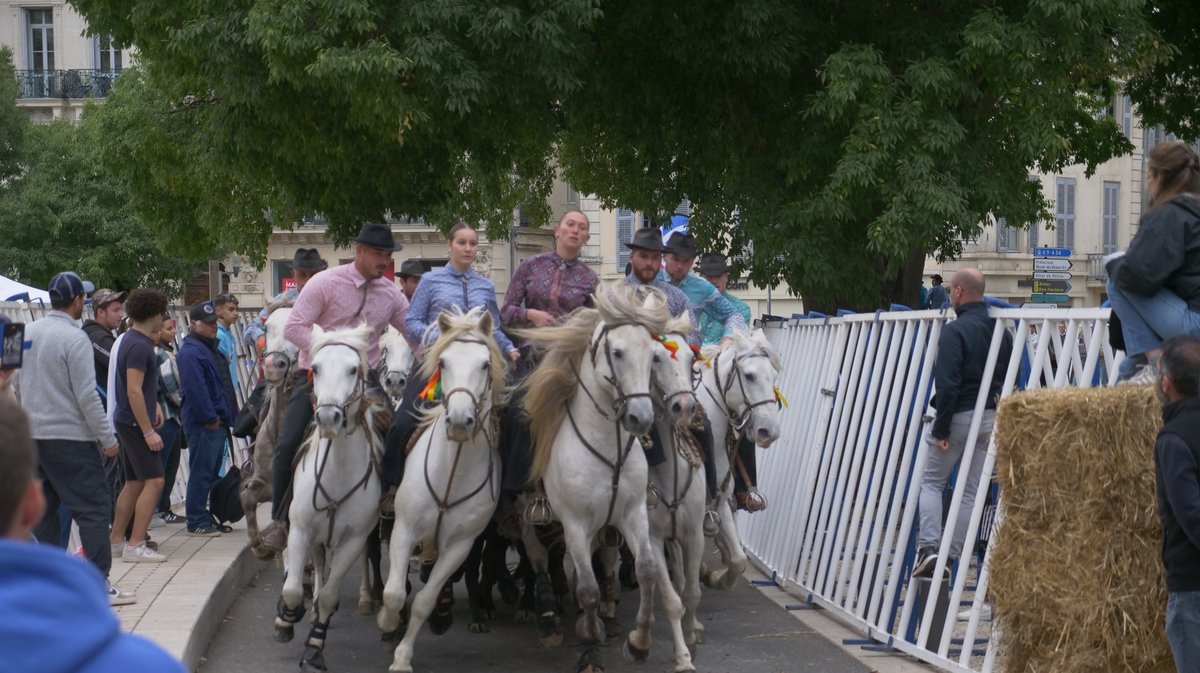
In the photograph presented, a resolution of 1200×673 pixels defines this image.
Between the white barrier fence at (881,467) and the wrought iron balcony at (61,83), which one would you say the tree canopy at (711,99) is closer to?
the white barrier fence at (881,467)

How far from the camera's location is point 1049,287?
23.2 meters

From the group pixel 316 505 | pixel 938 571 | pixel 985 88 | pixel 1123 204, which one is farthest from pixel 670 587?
pixel 1123 204

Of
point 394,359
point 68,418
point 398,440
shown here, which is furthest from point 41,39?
point 398,440

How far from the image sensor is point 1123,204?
2093 inches

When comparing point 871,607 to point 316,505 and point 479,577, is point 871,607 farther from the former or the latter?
point 316,505

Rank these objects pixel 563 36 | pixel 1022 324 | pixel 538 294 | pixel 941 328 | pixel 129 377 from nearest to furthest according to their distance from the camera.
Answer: pixel 1022 324 → pixel 941 328 → pixel 538 294 → pixel 129 377 → pixel 563 36

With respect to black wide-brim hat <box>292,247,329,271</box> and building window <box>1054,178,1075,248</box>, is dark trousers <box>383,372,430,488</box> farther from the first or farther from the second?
building window <box>1054,178,1075,248</box>

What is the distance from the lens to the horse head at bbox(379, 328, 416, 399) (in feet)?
32.8

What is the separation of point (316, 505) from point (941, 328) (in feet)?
12.3

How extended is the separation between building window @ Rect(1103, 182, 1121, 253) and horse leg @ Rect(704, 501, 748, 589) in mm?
46481

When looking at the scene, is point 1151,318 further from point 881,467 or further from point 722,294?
point 722,294

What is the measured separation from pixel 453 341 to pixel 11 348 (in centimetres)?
221

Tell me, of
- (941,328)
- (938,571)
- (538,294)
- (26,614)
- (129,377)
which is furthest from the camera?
(129,377)

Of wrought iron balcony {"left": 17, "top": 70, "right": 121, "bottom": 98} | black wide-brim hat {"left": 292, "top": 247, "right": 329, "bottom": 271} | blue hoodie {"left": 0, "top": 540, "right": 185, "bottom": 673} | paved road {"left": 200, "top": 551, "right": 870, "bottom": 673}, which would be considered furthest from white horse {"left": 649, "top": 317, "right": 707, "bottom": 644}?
wrought iron balcony {"left": 17, "top": 70, "right": 121, "bottom": 98}
